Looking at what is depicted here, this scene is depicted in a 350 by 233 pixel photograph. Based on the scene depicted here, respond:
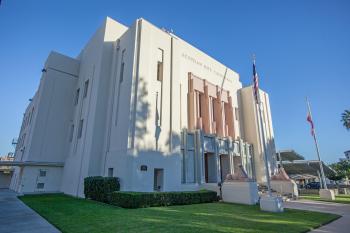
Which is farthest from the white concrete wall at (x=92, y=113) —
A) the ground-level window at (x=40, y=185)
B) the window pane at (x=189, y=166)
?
the window pane at (x=189, y=166)

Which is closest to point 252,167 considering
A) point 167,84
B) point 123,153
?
point 167,84

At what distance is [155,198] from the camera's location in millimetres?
13539

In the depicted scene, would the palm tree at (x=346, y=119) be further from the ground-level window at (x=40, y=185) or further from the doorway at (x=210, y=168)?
the ground-level window at (x=40, y=185)

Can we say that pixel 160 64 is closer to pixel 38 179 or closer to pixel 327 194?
pixel 38 179

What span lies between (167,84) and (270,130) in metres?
23.6

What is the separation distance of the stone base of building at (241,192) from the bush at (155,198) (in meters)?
1.53

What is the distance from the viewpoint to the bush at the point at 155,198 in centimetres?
1264

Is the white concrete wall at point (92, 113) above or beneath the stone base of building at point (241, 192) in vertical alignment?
above

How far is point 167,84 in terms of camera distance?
68.3ft

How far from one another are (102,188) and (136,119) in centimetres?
581

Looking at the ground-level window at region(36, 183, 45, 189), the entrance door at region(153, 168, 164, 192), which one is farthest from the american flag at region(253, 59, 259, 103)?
the ground-level window at region(36, 183, 45, 189)

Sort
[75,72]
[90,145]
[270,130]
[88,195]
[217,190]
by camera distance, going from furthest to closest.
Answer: [270,130] < [75,72] < [90,145] < [217,190] < [88,195]

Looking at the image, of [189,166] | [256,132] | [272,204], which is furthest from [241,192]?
[256,132]

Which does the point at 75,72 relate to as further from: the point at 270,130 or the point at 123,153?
the point at 270,130
